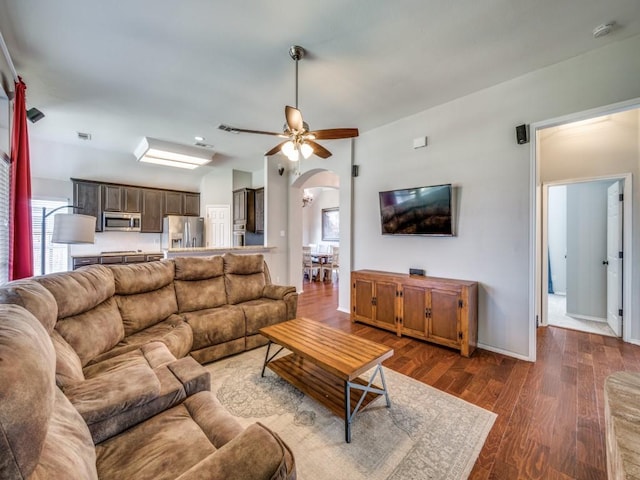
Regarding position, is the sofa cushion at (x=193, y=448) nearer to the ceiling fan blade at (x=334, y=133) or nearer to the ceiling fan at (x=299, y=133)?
the ceiling fan at (x=299, y=133)

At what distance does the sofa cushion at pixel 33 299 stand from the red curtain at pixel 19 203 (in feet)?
3.82

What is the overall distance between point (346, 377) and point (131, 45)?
315 cm

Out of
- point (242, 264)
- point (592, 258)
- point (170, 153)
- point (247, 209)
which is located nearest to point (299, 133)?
point (242, 264)

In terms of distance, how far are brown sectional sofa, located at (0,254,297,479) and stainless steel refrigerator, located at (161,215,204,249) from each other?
358cm

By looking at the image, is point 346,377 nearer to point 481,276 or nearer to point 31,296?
point 31,296

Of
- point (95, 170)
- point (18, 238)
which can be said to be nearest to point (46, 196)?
point (95, 170)

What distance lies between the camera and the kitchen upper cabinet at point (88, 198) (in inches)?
206

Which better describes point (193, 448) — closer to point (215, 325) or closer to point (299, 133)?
point (215, 325)

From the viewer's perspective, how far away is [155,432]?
3.98 ft

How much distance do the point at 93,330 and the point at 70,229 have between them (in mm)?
1480

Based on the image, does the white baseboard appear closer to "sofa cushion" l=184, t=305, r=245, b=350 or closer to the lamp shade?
"sofa cushion" l=184, t=305, r=245, b=350

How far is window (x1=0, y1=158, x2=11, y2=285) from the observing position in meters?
2.29

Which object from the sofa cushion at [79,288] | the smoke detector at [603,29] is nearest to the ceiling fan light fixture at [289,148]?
the sofa cushion at [79,288]

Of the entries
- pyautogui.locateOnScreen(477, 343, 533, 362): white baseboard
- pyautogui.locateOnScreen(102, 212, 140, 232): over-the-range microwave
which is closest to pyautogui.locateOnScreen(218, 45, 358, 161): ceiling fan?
pyautogui.locateOnScreen(477, 343, 533, 362): white baseboard
